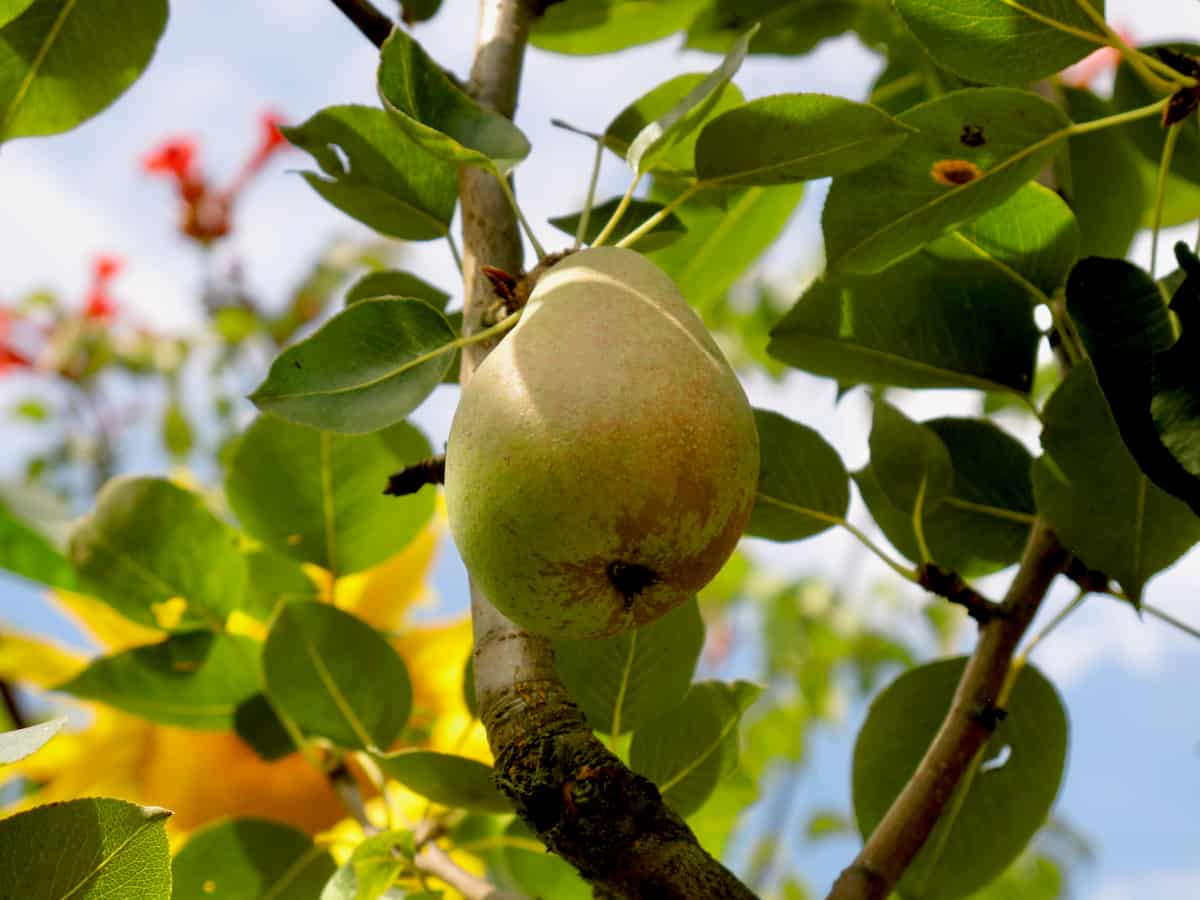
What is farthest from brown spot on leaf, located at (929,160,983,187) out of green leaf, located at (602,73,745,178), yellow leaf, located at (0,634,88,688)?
yellow leaf, located at (0,634,88,688)

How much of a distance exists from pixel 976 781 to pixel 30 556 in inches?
24.6

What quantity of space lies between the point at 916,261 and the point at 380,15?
1.13 feet

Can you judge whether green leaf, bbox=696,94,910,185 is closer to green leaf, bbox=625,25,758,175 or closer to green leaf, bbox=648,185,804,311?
green leaf, bbox=625,25,758,175

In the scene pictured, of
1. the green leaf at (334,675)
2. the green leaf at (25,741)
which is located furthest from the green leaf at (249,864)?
the green leaf at (25,741)

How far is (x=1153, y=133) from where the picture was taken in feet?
2.79

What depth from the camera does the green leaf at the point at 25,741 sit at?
42 centimetres

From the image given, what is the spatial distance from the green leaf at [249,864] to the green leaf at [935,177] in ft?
1.53

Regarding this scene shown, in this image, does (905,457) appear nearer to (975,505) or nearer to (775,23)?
(975,505)

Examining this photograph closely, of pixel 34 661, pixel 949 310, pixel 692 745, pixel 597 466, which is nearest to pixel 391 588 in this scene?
pixel 34 661

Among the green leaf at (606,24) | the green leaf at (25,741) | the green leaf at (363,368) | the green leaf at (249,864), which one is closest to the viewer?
the green leaf at (25,741)

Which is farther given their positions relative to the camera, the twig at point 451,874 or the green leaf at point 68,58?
the green leaf at point 68,58

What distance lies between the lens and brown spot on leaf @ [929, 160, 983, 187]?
656 mm

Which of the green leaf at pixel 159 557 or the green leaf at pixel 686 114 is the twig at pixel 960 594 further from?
the green leaf at pixel 159 557

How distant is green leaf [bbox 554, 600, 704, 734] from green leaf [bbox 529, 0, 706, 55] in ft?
1.60
